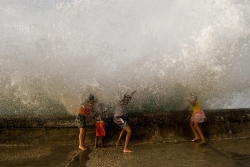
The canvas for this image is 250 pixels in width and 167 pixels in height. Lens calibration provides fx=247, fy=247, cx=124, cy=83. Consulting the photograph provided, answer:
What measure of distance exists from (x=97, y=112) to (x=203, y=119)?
230 cm

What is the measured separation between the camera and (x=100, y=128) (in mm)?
5098

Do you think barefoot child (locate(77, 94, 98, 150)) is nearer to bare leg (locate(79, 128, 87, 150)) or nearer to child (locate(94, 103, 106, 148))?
bare leg (locate(79, 128, 87, 150))

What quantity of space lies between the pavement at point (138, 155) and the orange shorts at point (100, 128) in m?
0.30

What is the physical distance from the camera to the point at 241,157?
160 inches

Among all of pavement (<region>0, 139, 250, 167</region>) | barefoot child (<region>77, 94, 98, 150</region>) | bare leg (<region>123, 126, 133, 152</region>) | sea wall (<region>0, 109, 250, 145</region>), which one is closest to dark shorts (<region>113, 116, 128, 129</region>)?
bare leg (<region>123, 126, 133, 152</region>)

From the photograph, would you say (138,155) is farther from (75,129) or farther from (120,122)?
(75,129)

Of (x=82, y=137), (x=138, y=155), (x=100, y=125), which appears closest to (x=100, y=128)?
(x=100, y=125)

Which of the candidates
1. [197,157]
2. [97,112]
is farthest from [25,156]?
[197,157]

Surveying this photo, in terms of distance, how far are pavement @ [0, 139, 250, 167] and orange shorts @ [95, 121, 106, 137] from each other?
0.99 ft

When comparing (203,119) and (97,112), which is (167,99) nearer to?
(203,119)

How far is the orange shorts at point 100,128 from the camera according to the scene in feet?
16.6

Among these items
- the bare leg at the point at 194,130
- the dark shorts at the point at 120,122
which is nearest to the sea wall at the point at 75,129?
the bare leg at the point at 194,130

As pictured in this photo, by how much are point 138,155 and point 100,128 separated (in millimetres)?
1089

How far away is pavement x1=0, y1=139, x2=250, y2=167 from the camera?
390cm
